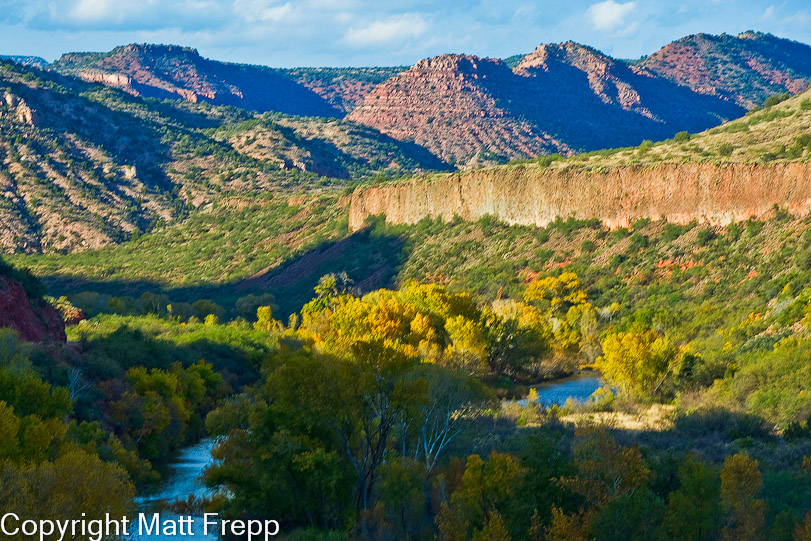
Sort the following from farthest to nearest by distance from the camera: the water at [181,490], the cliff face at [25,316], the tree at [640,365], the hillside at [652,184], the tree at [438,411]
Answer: the hillside at [652,184]
the cliff face at [25,316]
the tree at [640,365]
the tree at [438,411]
the water at [181,490]

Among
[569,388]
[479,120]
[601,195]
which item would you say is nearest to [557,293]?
[601,195]

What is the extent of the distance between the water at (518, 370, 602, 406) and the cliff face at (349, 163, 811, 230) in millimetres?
16442

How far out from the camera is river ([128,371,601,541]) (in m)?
27.2

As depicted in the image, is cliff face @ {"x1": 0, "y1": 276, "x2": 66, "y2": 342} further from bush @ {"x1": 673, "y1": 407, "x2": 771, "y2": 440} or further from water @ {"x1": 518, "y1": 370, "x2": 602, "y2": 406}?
bush @ {"x1": 673, "y1": 407, "x2": 771, "y2": 440}

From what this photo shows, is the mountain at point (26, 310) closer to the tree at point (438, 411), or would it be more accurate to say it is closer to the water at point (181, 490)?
the water at point (181, 490)

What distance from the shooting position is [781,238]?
184ft

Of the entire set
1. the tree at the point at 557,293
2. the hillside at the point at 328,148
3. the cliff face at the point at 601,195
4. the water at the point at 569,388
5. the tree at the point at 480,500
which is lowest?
the water at the point at 569,388

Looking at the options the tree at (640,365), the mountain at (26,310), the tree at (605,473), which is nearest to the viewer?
the tree at (605,473)

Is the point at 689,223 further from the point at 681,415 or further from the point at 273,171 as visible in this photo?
the point at 273,171

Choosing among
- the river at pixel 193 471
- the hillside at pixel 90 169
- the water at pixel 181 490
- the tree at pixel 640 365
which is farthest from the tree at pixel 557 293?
the hillside at pixel 90 169

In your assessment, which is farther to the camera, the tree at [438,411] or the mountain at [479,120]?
the mountain at [479,120]

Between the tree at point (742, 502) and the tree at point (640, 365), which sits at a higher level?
the tree at point (742, 502)

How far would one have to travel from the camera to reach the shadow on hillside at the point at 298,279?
84.1 meters

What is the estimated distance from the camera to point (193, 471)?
3453 cm
